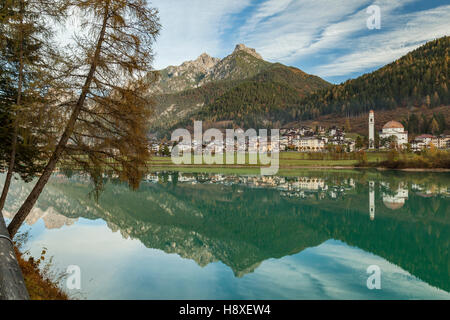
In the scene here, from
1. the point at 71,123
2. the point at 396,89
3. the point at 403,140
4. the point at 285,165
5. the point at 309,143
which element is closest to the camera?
the point at 71,123

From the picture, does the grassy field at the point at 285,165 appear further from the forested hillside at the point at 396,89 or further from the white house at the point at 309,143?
the forested hillside at the point at 396,89

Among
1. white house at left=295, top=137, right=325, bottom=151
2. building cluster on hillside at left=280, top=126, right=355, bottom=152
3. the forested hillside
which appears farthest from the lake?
the forested hillside

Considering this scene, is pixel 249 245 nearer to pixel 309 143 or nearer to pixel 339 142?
pixel 339 142

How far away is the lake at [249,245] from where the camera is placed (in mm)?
9219

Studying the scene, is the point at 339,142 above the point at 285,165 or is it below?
above

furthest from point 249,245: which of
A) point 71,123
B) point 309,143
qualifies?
point 309,143

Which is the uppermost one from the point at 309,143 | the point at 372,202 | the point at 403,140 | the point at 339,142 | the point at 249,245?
the point at 403,140

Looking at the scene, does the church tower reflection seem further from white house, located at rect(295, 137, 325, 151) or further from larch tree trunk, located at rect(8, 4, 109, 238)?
white house, located at rect(295, 137, 325, 151)

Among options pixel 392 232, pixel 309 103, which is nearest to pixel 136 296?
pixel 392 232

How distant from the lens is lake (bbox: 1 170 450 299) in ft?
30.2

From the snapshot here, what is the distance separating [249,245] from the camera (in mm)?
15055

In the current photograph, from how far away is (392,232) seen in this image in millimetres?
16969

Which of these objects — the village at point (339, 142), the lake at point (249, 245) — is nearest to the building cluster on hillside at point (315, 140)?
the village at point (339, 142)

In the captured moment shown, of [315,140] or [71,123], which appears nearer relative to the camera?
[71,123]
